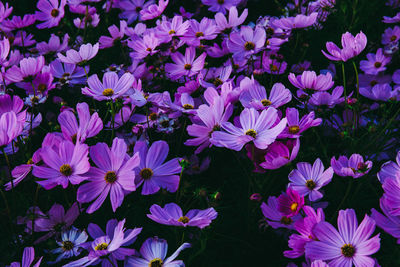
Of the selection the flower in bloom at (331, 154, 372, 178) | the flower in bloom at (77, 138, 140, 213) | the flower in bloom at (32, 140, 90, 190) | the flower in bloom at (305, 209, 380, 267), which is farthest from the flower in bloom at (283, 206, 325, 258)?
the flower in bloom at (32, 140, 90, 190)

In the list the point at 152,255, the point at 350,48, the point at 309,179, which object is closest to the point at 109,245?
the point at 152,255

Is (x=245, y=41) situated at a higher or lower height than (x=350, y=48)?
lower

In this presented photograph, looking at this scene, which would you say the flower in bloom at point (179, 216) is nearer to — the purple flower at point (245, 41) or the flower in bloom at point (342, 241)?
the flower in bloom at point (342, 241)

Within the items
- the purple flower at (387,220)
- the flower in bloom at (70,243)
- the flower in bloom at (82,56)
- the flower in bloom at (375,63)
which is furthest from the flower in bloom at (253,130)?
the flower in bloom at (375,63)

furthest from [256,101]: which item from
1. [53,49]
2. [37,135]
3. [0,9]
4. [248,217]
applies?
[0,9]

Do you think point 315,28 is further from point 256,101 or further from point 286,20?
point 256,101

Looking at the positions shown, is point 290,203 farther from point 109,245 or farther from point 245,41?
point 245,41

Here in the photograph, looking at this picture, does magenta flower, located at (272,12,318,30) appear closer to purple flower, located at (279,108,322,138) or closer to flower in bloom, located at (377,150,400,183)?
purple flower, located at (279,108,322,138)
